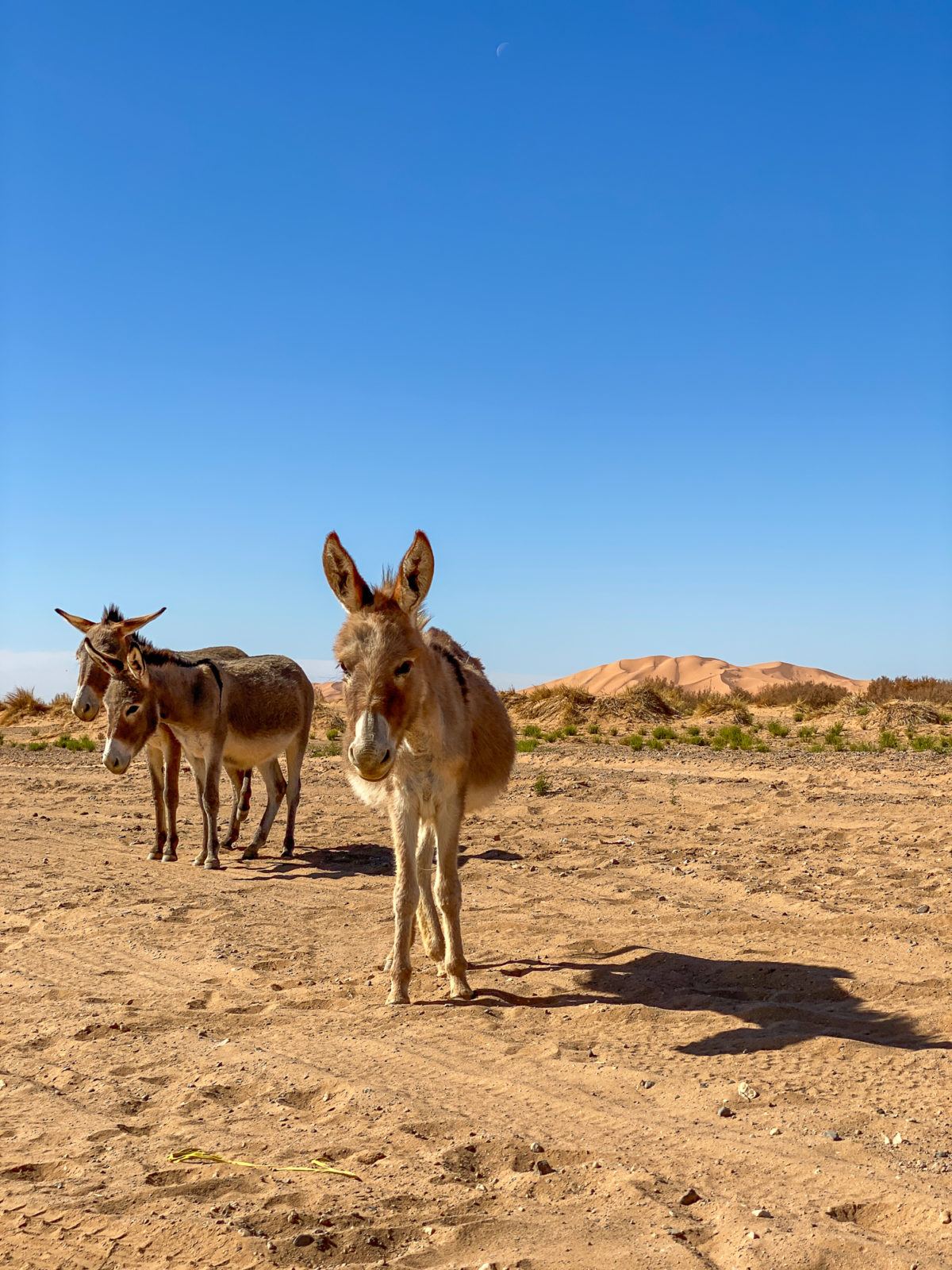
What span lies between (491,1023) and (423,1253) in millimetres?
2514

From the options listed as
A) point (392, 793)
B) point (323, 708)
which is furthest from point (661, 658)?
point (392, 793)

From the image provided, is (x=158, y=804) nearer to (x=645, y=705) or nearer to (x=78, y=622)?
(x=78, y=622)

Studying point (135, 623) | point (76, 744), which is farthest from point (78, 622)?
point (76, 744)

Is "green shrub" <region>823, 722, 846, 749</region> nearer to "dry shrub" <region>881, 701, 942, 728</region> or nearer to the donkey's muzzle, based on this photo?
"dry shrub" <region>881, 701, 942, 728</region>

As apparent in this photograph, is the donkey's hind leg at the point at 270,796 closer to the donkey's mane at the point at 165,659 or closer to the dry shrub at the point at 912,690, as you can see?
the donkey's mane at the point at 165,659

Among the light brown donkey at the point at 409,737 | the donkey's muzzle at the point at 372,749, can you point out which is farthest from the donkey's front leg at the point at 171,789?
the donkey's muzzle at the point at 372,749

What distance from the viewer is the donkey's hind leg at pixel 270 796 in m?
12.1

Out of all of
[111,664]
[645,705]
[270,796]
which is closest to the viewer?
[111,664]

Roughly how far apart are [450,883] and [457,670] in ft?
4.98

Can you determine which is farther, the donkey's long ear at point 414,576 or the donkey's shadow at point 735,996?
the donkey's long ear at point 414,576

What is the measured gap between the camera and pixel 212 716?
38.8 feet

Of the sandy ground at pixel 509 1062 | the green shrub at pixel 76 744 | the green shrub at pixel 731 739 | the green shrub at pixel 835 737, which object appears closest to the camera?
the sandy ground at pixel 509 1062

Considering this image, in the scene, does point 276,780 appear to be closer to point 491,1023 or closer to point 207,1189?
point 491,1023

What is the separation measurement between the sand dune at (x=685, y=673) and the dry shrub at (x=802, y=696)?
3256 centimetres
